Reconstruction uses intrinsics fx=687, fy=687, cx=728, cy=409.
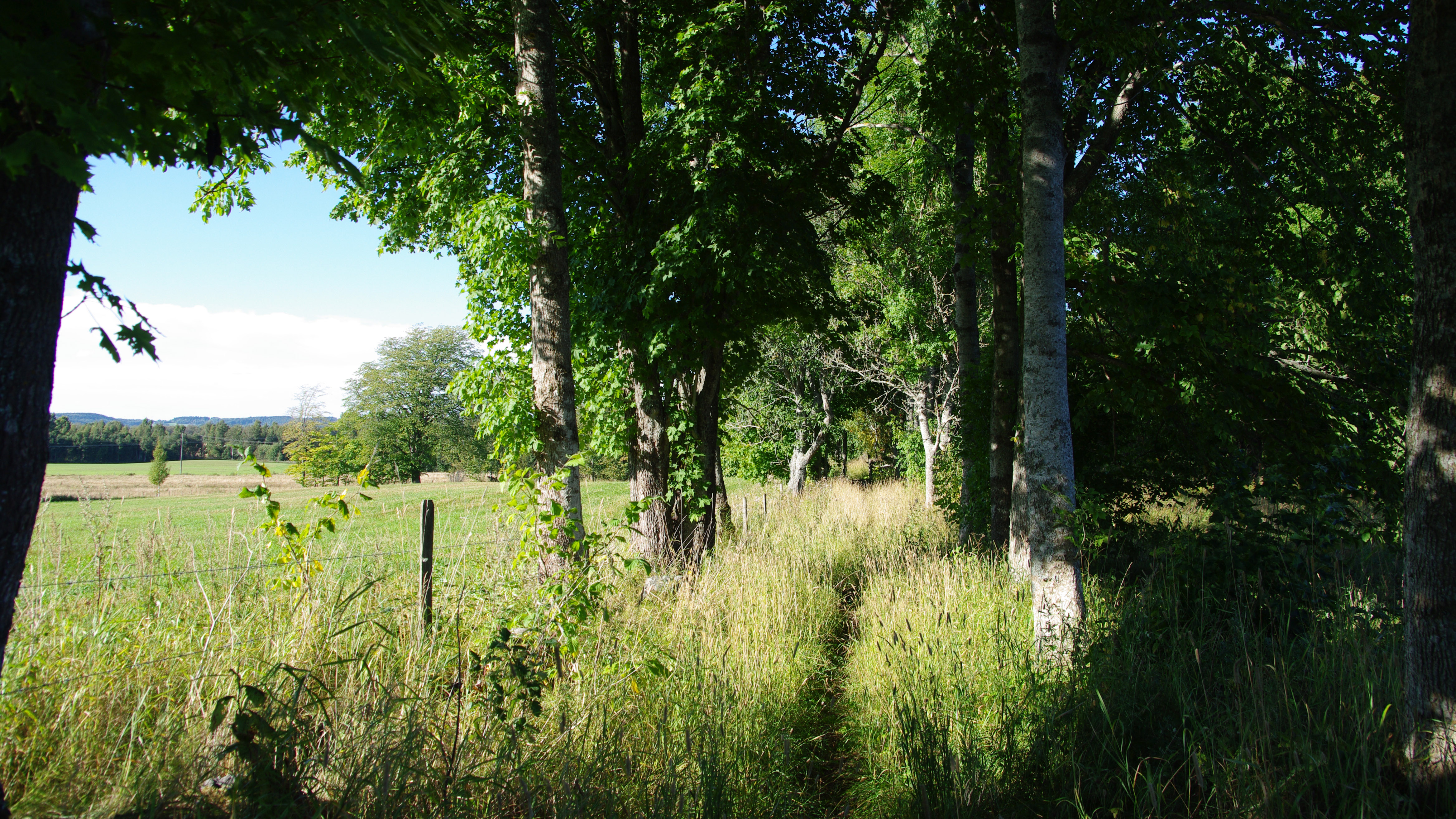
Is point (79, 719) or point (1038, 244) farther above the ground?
point (1038, 244)

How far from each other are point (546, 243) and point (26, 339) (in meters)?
3.59

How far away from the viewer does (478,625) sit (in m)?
4.37

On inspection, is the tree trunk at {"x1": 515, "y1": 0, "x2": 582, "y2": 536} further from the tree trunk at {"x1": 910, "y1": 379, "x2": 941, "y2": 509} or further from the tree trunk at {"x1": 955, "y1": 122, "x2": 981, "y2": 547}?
the tree trunk at {"x1": 910, "y1": 379, "x2": 941, "y2": 509}

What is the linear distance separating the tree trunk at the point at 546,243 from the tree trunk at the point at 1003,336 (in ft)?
14.9

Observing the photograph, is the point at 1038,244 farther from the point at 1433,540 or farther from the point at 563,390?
the point at 563,390

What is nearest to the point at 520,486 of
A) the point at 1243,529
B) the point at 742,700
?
the point at 742,700

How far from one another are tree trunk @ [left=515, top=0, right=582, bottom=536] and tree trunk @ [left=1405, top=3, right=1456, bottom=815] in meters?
4.62

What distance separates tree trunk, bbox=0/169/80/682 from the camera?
186 cm

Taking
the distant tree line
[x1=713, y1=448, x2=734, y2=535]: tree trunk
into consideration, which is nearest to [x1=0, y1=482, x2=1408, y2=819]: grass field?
the distant tree line

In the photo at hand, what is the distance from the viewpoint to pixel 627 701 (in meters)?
3.96

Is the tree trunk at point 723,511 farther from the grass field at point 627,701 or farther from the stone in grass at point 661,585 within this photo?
the grass field at point 627,701

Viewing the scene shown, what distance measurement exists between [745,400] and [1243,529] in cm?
2031

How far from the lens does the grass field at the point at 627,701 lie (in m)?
2.78

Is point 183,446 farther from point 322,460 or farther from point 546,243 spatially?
point 546,243
